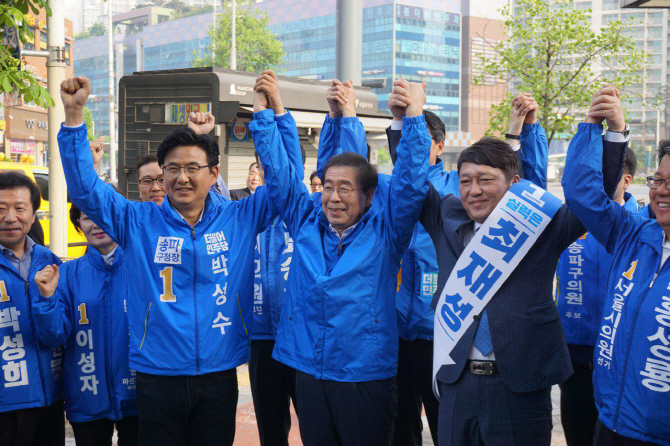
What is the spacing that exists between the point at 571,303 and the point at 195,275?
214 centimetres

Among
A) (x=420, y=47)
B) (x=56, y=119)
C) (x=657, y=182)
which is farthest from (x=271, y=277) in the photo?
(x=420, y=47)

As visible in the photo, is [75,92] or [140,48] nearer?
[75,92]

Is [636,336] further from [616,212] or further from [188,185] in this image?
[188,185]

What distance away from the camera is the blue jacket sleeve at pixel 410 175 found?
3045mm

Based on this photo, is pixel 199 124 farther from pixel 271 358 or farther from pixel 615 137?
pixel 615 137

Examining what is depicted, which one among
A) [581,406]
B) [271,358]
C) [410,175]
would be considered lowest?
[581,406]

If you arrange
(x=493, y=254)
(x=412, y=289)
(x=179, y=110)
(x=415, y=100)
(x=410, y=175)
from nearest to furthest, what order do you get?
1. (x=493, y=254)
2. (x=410, y=175)
3. (x=415, y=100)
4. (x=412, y=289)
5. (x=179, y=110)

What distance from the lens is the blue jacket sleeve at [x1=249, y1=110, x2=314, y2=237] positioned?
3.40 metres

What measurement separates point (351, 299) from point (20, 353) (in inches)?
62.1

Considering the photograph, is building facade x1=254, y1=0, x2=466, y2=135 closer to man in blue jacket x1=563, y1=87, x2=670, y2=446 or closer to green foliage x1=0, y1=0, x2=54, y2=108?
green foliage x1=0, y1=0, x2=54, y2=108

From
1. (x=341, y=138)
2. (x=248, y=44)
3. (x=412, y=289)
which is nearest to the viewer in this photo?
(x=341, y=138)

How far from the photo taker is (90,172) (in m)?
3.14

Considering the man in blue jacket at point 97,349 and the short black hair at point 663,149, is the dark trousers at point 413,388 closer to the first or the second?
the man in blue jacket at point 97,349

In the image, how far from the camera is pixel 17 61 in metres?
5.67
